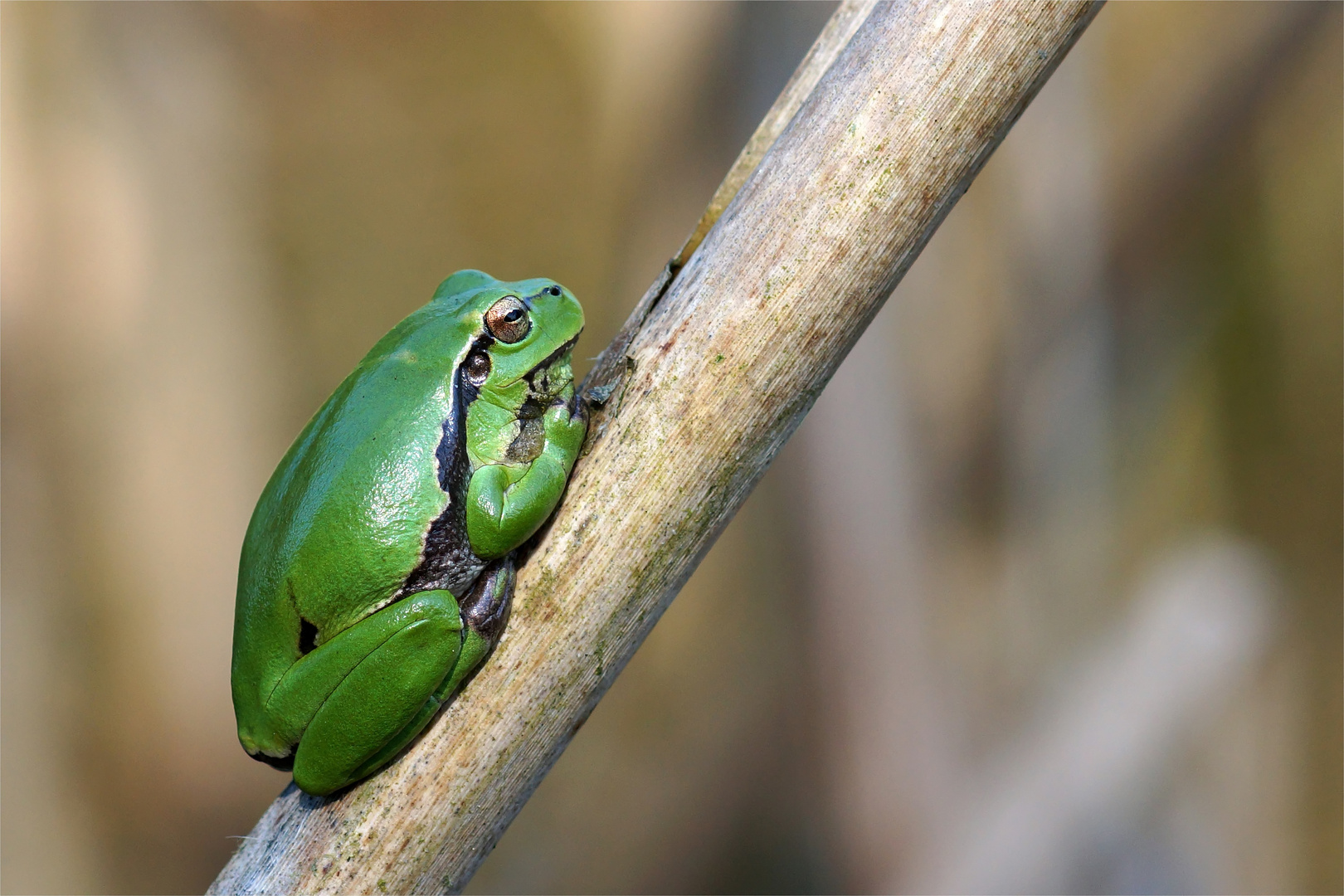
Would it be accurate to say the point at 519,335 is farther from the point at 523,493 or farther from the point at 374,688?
the point at 374,688

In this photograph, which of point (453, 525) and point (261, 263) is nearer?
point (453, 525)

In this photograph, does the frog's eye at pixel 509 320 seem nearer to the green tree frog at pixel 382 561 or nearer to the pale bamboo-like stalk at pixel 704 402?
the green tree frog at pixel 382 561

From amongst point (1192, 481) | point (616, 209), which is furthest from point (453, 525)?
point (1192, 481)

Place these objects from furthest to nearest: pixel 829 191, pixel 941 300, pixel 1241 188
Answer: pixel 941 300 < pixel 1241 188 < pixel 829 191

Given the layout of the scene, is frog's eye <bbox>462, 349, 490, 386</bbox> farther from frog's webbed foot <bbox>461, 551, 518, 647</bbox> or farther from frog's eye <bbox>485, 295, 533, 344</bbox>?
frog's webbed foot <bbox>461, 551, 518, 647</bbox>

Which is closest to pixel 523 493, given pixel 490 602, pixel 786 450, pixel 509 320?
pixel 490 602

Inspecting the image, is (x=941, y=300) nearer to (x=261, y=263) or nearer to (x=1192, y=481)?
(x=1192, y=481)
